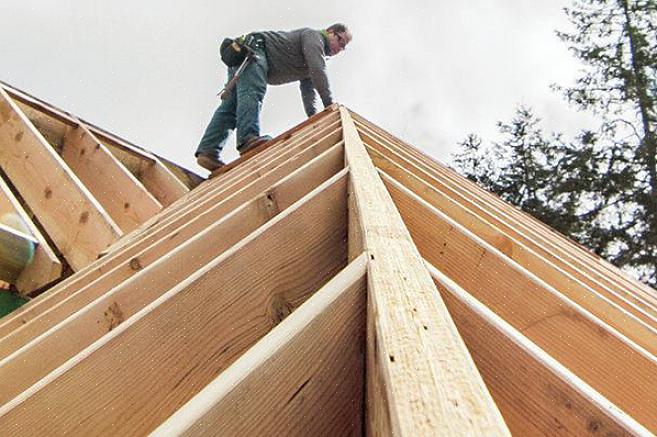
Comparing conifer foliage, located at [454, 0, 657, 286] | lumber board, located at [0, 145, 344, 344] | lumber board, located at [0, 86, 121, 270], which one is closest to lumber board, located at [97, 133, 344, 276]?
lumber board, located at [0, 145, 344, 344]

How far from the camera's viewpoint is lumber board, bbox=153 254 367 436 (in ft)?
2.07

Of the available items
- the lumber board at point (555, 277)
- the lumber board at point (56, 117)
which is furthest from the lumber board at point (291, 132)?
the lumber board at point (555, 277)

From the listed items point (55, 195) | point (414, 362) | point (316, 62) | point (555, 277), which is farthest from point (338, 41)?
point (414, 362)

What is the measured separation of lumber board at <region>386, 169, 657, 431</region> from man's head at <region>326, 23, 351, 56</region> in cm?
506

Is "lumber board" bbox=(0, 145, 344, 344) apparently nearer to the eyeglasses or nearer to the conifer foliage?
the eyeglasses

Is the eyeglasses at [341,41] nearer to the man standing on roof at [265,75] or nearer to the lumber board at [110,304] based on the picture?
the man standing on roof at [265,75]

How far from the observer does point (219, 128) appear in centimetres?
560

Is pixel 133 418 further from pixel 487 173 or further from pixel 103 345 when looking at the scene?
pixel 487 173

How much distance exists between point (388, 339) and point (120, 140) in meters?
5.30

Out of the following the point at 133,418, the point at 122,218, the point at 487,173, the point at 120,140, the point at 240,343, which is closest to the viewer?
the point at 133,418

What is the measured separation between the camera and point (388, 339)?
0.72 metres

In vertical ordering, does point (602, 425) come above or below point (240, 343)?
above

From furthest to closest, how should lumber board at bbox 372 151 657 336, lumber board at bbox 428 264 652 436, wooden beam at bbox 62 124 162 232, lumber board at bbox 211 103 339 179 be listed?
1. wooden beam at bbox 62 124 162 232
2. lumber board at bbox 211 103 339 179
3. lumber board at bbox 372 151 657 336
4. lumber board at bbox 428 264 652 436

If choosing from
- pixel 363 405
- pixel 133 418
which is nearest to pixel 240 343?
pixel 133 418
